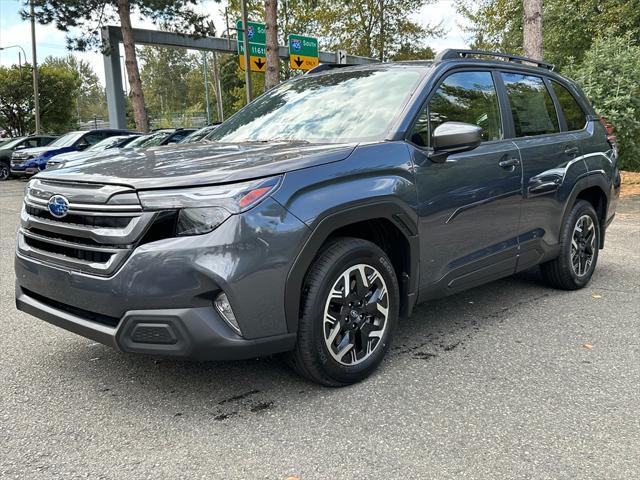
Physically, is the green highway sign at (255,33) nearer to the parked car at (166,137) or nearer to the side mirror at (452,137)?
the parked car at (166,137)

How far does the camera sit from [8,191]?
52.6 ft

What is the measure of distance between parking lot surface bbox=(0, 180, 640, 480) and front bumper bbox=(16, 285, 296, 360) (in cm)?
38

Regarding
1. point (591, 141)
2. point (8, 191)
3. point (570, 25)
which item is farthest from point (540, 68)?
point (570, 25)

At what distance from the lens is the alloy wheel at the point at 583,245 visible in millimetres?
4950

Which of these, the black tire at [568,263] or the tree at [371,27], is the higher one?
the tree at [371,27]

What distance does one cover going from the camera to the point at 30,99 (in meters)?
38.6

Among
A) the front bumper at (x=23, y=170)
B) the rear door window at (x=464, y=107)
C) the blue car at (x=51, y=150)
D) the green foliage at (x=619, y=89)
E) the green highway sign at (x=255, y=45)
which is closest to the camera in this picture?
the rear door window at (x=464, y=107)

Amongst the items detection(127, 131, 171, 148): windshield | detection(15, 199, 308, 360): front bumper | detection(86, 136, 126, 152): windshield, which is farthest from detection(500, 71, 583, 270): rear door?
detection(86, 136, 126, 152): windshield

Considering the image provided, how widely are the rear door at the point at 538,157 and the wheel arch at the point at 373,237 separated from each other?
1249mm

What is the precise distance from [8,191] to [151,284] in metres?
15.6

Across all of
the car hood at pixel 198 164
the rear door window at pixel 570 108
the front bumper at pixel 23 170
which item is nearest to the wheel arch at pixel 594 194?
the rear door window at pixel 570 108

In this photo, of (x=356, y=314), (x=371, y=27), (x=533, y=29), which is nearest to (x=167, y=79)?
(x=371, y=27)

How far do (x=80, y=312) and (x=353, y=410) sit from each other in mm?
1426

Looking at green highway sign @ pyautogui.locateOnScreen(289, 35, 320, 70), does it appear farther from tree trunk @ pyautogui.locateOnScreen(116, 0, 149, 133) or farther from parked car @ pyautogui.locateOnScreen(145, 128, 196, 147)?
tree trunk @ pyautogui.locateOnScreen(116, 0, 149, 133)
